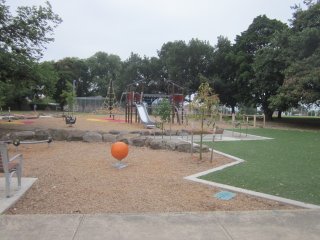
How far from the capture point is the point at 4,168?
604 centimetres

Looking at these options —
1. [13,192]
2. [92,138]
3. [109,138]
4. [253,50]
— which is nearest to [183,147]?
[109,138]

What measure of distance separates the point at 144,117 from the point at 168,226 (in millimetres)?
20407

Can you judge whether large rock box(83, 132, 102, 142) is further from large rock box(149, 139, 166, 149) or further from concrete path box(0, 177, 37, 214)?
concrete path box(0, 177, 37, 214)

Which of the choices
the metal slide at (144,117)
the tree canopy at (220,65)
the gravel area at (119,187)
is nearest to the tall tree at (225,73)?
the tree canopy at (220,65)

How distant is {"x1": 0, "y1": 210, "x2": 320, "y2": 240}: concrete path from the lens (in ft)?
14.8

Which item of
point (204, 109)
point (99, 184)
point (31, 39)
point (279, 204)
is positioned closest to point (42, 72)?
point (31, 39)

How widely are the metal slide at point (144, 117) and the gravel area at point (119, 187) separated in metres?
12.4

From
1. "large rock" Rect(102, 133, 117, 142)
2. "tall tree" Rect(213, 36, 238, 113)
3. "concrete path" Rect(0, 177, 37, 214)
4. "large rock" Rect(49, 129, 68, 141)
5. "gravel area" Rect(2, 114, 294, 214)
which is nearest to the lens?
"concrete path" Rect(0, 177, 37, 214)

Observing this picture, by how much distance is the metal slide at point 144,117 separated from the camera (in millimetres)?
23703

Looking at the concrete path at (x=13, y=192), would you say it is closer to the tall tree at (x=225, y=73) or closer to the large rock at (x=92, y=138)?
the large rock at (x=92, y=138)

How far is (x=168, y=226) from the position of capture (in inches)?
191

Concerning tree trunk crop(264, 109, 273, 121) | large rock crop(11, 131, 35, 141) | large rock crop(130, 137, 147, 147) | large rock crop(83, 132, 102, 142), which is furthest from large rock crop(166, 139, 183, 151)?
tree trunk crop(264, 109, 273, 121)

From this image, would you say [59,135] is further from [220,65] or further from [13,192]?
[220,65]

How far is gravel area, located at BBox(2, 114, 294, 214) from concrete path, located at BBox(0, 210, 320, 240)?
482 millimetres
